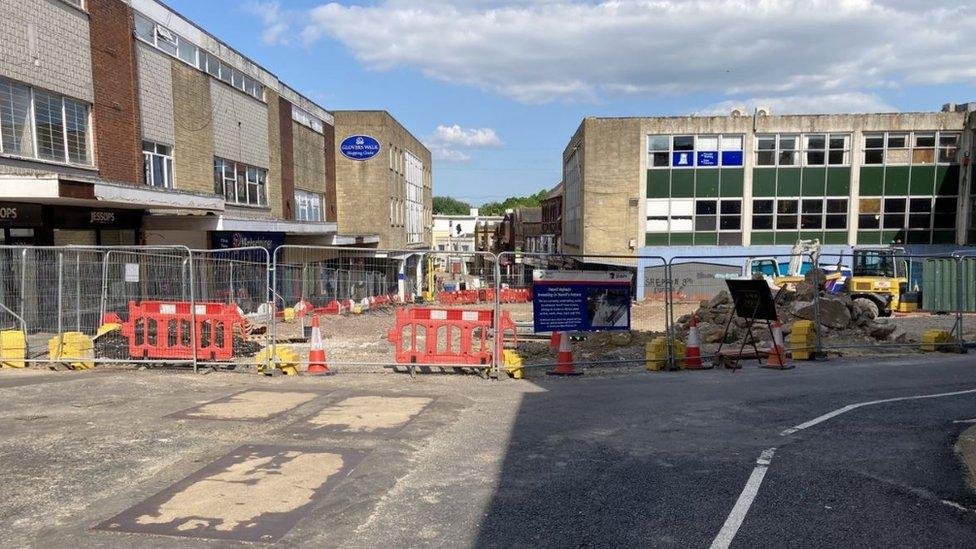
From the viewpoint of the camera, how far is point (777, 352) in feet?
37.2

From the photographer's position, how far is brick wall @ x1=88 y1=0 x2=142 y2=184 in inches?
673

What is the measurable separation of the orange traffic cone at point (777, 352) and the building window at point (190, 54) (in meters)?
18.6

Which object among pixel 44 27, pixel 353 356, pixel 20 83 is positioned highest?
pixel 44 27

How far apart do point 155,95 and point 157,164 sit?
2.06 metres

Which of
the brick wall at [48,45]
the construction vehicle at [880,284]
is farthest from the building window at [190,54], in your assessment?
the construction vehicle at [880,284]

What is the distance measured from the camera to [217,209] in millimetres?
18812

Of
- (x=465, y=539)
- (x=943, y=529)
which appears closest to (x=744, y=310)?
(x=943, y=529)

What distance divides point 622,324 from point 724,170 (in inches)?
1061

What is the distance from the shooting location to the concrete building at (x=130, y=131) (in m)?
14.5

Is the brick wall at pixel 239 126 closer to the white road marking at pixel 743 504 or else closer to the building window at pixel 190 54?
the building window at pixel 190 54

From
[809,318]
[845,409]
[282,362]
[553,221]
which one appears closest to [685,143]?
[809,318]

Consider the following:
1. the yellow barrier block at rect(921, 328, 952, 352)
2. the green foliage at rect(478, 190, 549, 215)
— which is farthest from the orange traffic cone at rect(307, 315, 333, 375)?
the green foliage at rect(478, 190, 549, 215)

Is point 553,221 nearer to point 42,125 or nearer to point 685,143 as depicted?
point 685,143

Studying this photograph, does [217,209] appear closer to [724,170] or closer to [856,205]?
[724,170]
